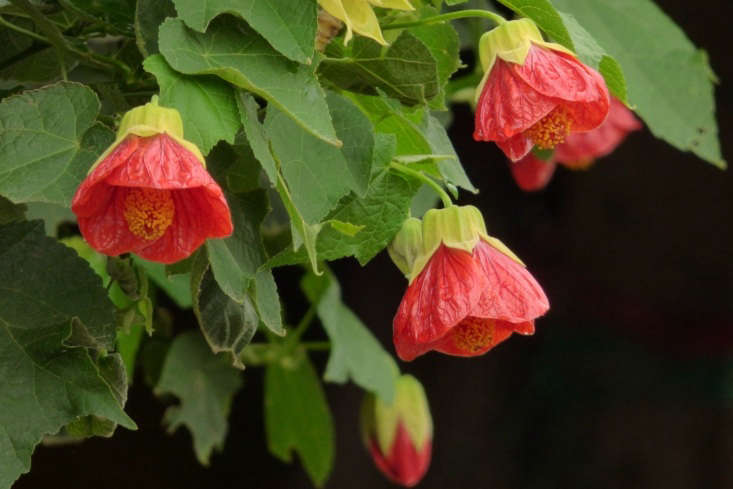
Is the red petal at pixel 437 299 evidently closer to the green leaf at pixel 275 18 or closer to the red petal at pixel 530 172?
the green leaf at pixel 275 18

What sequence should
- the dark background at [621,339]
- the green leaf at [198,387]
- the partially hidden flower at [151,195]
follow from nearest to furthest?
the partially hidden flower at [151,195] < the green leaf at [198,387] < the dark background at [621,339]

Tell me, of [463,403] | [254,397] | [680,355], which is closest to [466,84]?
[254,397]

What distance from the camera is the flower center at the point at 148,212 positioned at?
1.33 feet

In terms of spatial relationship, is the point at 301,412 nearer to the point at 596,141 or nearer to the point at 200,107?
the point at 596,141

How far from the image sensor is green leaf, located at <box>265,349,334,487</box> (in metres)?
0.97

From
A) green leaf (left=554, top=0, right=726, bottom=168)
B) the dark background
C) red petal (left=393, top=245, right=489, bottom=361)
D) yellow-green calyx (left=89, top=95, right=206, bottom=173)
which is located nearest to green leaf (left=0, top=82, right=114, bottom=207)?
yellow-green calyx (left=89, top=95, right=206, bottom=173)

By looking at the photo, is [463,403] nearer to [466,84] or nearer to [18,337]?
[466,84]

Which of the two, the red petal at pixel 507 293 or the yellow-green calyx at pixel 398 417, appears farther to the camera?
the yellow-green calyx at pixel 398 417

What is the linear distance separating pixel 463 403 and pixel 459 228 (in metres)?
1.05

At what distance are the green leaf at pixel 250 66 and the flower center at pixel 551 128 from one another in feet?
0.29

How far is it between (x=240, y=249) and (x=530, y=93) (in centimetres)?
11

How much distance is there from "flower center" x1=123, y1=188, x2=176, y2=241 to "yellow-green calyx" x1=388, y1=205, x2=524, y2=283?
0.34 feet

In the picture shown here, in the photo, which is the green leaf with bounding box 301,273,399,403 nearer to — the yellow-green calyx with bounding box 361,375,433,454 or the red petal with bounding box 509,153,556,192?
the yellow-green calyx with bounding box 361,375,433,454

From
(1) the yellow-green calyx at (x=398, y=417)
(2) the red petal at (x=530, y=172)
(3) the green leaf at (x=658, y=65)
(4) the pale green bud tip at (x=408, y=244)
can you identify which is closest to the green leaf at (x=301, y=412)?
(1) the yellow-green calyx at (x=398, y=417)
